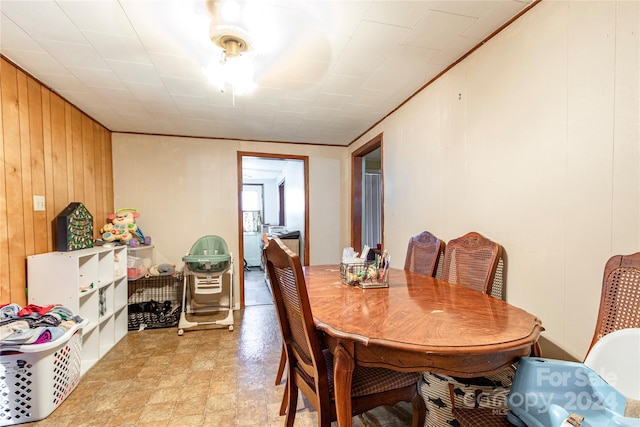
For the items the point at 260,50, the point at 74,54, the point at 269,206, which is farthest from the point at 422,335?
the point at 269,206

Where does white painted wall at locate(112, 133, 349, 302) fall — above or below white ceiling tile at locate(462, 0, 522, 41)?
below

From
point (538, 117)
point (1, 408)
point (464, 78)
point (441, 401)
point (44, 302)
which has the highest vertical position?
point (464, 78)

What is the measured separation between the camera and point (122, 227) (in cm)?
316

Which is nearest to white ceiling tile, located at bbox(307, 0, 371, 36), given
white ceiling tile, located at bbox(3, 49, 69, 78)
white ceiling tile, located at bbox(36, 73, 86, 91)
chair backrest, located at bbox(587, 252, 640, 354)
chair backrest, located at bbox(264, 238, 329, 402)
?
chair backrest, located at bbox(264, 238, 329, 402)

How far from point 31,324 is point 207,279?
4.83 feet

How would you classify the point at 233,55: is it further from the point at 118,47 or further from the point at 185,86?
the point at 185,86

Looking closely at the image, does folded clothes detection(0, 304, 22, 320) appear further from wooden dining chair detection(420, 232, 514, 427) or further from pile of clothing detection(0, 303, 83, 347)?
wooden dining chair detection(420, 232, 514, 427)

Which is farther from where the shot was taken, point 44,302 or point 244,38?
point 44,302

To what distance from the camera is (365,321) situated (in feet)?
3.53

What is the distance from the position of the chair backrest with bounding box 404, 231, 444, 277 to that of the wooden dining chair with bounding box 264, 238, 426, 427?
3.39 feet

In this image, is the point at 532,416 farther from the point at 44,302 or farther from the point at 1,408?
the point at 44,302

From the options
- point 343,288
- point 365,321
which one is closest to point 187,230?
point 343,288

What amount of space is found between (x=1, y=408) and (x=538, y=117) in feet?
11.4

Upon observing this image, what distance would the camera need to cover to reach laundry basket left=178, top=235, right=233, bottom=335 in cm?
302
